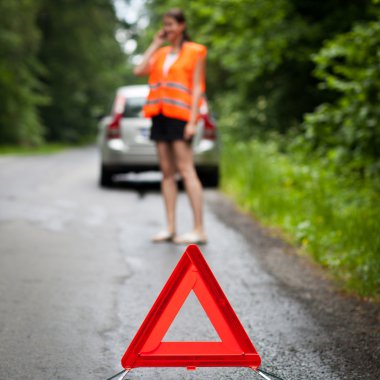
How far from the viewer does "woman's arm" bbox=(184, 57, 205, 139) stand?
626 centimetres

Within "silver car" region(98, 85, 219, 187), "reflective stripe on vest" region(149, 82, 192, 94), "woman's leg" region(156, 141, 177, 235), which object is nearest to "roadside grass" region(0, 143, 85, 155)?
"silver car" region(98, 85, 219, 187)

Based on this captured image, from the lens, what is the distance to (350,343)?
11.7ft

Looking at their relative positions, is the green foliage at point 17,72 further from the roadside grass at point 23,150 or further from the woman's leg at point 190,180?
the woman's leg at point 190,180

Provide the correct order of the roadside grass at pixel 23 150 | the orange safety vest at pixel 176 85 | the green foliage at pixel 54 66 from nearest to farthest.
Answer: the orange safety vest at pixel 176 85
the roadside grass at pixel 23 150
the green foliage at pixel 54 66

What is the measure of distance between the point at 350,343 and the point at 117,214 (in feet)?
16.5

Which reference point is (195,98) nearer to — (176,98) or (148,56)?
(176,98)

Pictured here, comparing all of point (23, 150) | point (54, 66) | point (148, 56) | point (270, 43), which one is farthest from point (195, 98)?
point (54, 66)

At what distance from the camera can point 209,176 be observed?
1170cm

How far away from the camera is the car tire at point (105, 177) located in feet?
37.8

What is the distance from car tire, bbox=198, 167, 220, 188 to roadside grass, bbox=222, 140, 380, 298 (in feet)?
0.52

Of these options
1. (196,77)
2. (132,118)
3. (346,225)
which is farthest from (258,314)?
(132,118)

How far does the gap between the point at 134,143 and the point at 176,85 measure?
5.08m

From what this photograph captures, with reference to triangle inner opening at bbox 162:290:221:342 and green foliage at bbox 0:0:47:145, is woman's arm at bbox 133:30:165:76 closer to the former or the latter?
triangle inner opening at bbox 162:290:221:342

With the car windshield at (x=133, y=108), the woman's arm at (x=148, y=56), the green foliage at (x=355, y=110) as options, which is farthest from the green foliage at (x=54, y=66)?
the woman's arm at (x=148, y=56)
